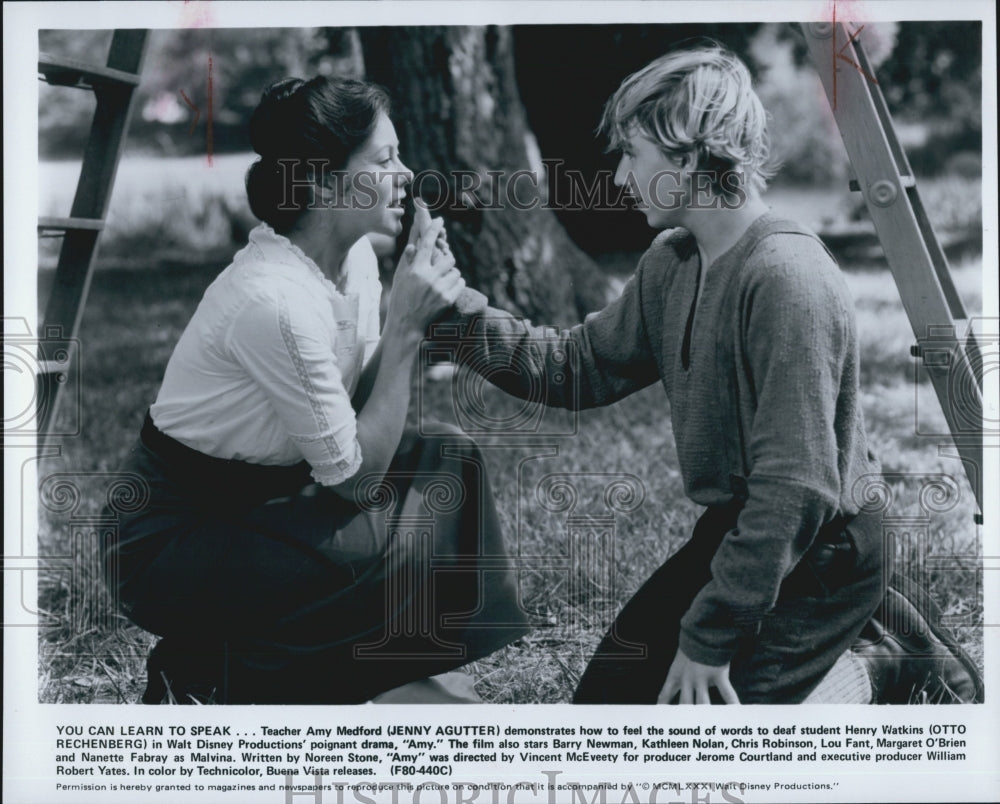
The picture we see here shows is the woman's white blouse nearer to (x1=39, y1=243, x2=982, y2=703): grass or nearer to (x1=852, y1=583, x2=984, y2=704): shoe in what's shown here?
(x1=39, y1=243, x2=982, y2=703): grass

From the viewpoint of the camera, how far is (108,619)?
3869 millimetres

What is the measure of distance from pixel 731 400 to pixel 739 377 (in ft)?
0.26

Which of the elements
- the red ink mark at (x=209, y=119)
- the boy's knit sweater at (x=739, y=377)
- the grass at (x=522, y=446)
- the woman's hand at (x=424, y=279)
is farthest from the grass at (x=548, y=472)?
the red ink mark at (x=209, y=119)

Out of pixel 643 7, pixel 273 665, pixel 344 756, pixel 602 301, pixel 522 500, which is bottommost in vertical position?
pixel 344 756

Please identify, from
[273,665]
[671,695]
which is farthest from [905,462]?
[273,665]

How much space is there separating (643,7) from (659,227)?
2.13 ft

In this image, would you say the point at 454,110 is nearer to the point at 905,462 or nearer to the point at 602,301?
the point at 602,301

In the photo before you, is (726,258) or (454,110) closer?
(726,258)

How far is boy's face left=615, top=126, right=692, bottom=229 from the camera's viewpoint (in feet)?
12.0

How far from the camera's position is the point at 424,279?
3.78 metres

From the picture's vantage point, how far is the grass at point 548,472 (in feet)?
12.4

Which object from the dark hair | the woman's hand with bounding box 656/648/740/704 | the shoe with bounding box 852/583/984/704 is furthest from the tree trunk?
the shoe with bounding box 852/583/984/704

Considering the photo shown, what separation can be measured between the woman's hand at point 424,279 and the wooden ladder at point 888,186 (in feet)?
3.98

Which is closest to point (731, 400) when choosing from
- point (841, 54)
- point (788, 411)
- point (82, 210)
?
point (788, 411)
